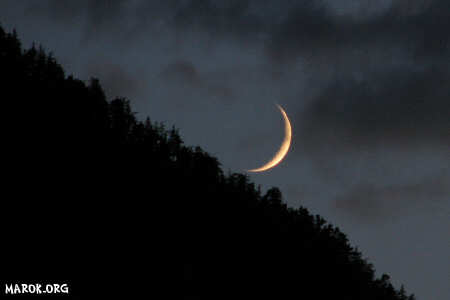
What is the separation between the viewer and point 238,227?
59.1 m

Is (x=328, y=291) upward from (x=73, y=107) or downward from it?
downward

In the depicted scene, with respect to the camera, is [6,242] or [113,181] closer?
[6,242]

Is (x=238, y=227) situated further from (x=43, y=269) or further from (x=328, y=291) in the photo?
(x=43, y=269)

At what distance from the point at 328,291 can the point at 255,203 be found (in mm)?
10420

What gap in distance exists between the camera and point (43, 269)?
39.5m

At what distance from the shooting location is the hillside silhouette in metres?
42.8

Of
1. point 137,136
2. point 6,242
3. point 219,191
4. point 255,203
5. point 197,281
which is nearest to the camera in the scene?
point 6,242

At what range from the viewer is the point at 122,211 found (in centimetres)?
4916

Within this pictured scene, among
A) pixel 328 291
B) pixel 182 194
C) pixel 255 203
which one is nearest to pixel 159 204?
pixel 182 194

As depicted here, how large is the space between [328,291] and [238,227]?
12174 mm

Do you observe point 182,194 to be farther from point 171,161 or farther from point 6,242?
point 6,242

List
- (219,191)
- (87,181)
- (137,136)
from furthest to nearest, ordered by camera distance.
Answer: (219,191), (137,136), (87,181)

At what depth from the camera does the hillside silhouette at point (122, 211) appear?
140 ft

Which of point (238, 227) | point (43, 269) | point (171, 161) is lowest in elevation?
point (43, 269)
